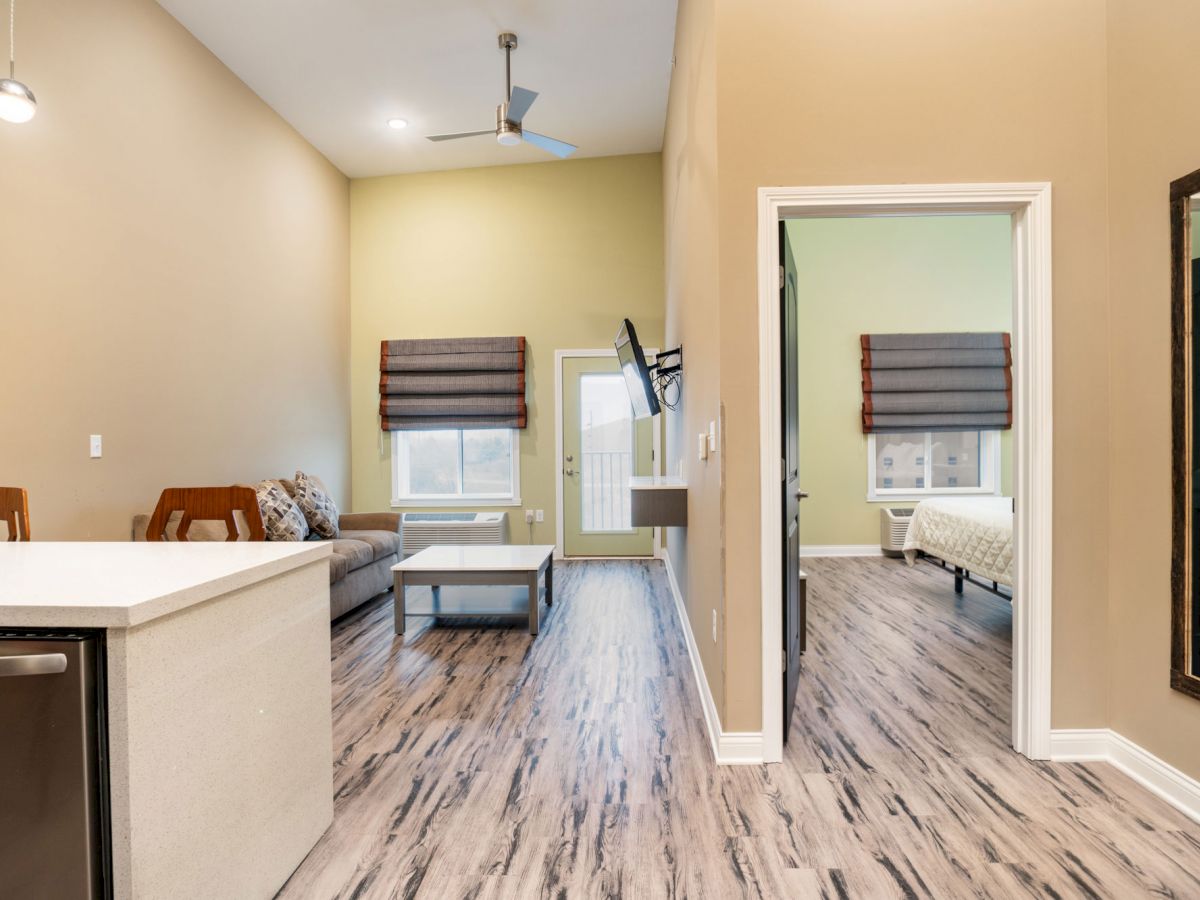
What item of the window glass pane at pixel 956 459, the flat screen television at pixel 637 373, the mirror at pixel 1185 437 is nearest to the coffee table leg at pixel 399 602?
the flat screen television at pixel 637 373

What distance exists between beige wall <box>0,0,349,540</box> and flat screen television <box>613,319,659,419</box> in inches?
105

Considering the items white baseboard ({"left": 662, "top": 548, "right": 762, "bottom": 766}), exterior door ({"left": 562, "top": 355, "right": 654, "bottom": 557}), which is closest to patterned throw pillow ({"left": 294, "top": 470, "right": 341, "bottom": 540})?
exterior door ({"left": 562, "top": 355, "right": 654, "bottom": 557})

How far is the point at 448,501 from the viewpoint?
6.22 metres

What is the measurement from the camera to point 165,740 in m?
1.25

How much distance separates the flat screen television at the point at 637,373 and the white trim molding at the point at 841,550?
105 inches

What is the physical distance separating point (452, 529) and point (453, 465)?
69 centimetres

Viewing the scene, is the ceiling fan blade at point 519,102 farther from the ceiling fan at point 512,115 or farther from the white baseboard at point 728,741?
the white baseboard at point 728,741

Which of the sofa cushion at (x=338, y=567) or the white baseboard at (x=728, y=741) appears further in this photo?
the sofa cushion at (x=338, y=567)

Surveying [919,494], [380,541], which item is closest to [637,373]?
[380,541]

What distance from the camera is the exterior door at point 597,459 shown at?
6.14 metres

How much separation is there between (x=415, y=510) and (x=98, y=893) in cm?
515

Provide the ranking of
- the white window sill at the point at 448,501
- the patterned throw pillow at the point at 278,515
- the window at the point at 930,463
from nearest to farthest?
the patterned throw pillow at the point at 278,515
the white window sill at the point at 448,501
the window at the point at 930,463

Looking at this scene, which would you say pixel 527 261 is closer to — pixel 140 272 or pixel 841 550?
pixel 140 272

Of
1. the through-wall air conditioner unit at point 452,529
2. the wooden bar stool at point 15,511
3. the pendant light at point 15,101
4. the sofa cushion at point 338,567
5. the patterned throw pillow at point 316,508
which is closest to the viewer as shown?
the wooden bar stool at point 15,511
